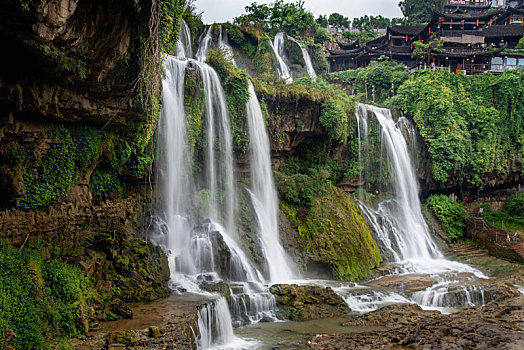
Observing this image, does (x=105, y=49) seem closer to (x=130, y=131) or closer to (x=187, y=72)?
(x=130, y=131)

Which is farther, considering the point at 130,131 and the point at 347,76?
the point at 347,76

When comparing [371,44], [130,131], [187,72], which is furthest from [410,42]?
[130,131]

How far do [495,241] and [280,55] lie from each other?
19.6 metres

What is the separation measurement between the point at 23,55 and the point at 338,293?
1087 cm

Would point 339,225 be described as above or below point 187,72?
below

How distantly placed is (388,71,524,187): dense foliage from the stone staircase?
339cm

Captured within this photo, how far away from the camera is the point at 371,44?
150 ft

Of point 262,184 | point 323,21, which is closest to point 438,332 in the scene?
point 262,184

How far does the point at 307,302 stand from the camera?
507 inches

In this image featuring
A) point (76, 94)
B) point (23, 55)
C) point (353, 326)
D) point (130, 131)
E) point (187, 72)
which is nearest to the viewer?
point (23, 55)

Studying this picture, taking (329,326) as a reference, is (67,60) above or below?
above

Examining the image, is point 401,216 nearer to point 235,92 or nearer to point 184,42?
point 235,92

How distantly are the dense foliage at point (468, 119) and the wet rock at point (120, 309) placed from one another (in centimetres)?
2105

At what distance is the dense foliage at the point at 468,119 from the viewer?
2586 centimetres
